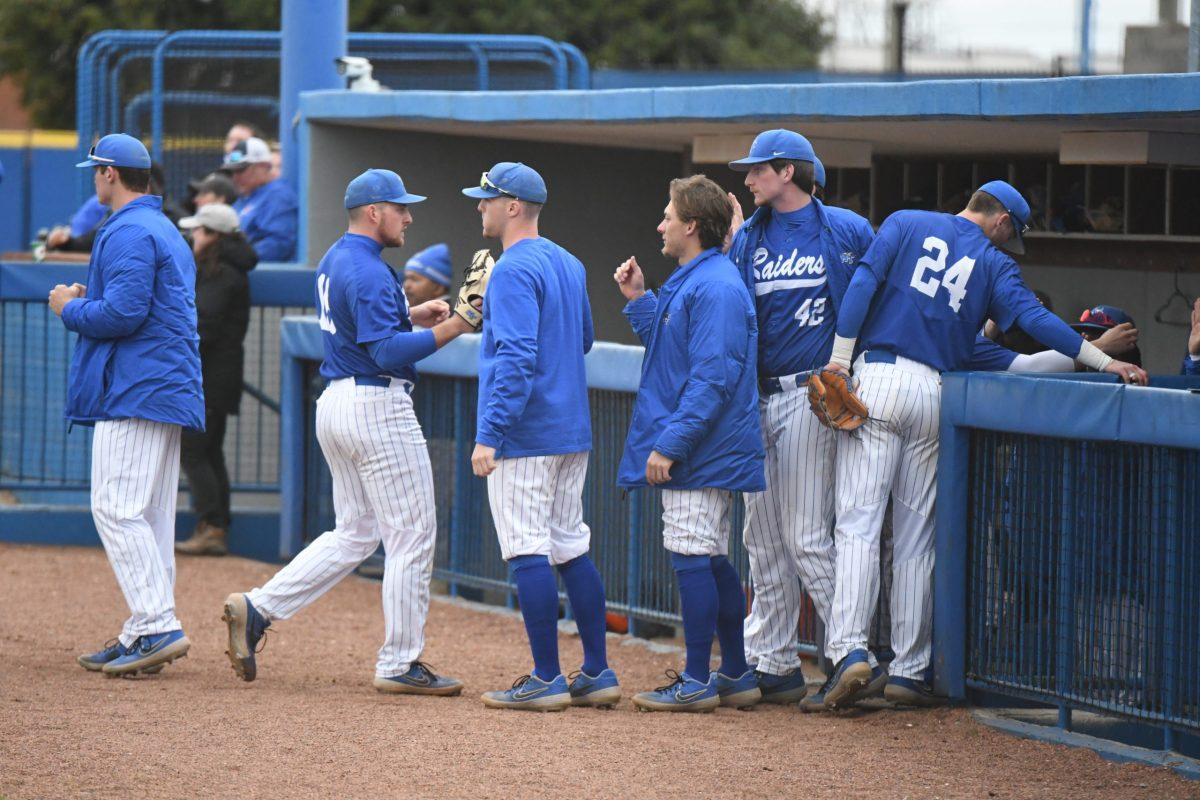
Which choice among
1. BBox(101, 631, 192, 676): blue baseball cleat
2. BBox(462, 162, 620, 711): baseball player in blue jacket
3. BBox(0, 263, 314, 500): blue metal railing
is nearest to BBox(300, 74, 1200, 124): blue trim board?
BBox(0, 263, 314, 500): blue metal railing

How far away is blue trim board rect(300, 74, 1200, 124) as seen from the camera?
565 centimetres

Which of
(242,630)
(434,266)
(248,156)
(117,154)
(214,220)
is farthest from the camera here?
(248,156)

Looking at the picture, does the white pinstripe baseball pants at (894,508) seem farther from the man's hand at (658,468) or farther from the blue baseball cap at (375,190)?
the blue baseball cap at (375,190)

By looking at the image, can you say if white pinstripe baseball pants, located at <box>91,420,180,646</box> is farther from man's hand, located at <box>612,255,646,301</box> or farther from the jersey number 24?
the jersey number 24

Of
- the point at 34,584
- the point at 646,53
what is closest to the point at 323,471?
the point at 34,584

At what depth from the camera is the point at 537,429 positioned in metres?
5.39

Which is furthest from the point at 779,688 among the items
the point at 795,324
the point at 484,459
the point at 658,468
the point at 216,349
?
the point at 216,349

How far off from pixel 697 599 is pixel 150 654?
2.00 meters

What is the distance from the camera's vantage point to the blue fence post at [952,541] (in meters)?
5.52

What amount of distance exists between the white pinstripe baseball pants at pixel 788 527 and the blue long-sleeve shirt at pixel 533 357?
646 mm

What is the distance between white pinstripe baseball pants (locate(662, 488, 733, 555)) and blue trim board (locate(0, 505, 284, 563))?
423cm

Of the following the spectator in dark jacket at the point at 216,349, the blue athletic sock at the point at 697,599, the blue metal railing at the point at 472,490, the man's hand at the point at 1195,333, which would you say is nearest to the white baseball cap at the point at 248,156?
the spectator in dark jacket at the point at 216,349

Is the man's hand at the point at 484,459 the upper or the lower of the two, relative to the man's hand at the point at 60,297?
lower

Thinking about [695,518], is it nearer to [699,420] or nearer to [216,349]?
[699,420]
